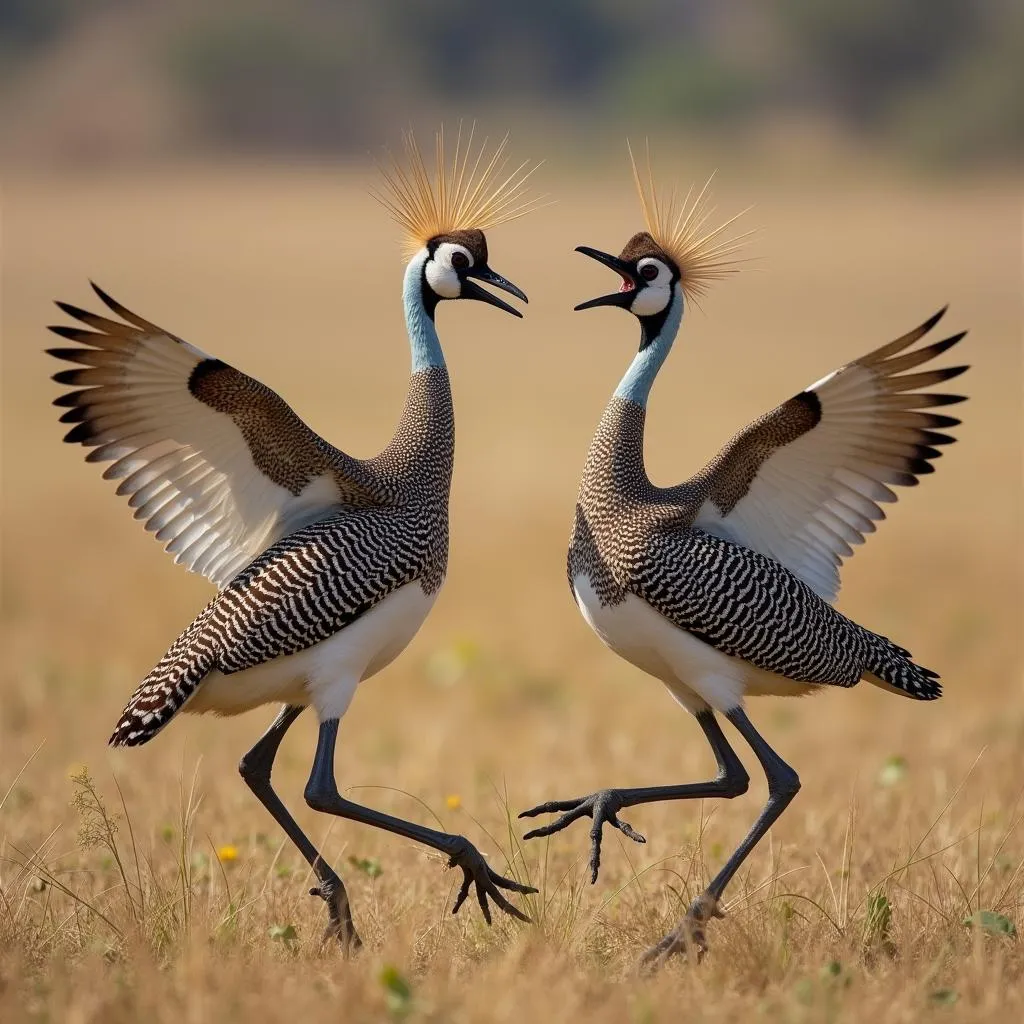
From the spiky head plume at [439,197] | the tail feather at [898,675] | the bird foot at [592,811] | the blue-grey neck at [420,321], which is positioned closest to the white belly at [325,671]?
the bird foot at [592,811]

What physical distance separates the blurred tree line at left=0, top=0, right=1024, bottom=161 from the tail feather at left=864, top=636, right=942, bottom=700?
47.1 metres

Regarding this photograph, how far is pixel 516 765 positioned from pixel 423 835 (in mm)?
3637

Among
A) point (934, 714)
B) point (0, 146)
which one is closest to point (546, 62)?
point (0, 146)

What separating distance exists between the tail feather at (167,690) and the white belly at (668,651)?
1395mm

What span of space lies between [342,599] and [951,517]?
10.9 m

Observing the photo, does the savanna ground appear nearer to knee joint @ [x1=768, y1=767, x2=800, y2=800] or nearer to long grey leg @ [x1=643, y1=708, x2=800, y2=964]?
long grey leg @ [x1=643, y1=708, x2=800, y2=964]

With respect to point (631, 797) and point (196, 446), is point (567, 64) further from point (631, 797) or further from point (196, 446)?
point (631, 797)

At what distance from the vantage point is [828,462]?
6645mm

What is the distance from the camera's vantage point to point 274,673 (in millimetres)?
6102

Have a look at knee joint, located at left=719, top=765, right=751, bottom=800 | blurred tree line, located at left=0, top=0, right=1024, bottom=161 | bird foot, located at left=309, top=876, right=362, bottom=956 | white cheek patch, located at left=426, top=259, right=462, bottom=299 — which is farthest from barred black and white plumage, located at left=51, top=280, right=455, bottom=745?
blurred tree line, located at left=0, top=0, right=1024, bottom=161

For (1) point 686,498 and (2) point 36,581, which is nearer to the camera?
(1) point 686,498

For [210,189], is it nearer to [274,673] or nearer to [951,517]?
[951,517]

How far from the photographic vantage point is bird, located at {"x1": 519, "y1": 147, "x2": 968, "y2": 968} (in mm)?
6156

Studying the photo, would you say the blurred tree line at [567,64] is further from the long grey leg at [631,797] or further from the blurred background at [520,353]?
the long grey leg at [631,797]
